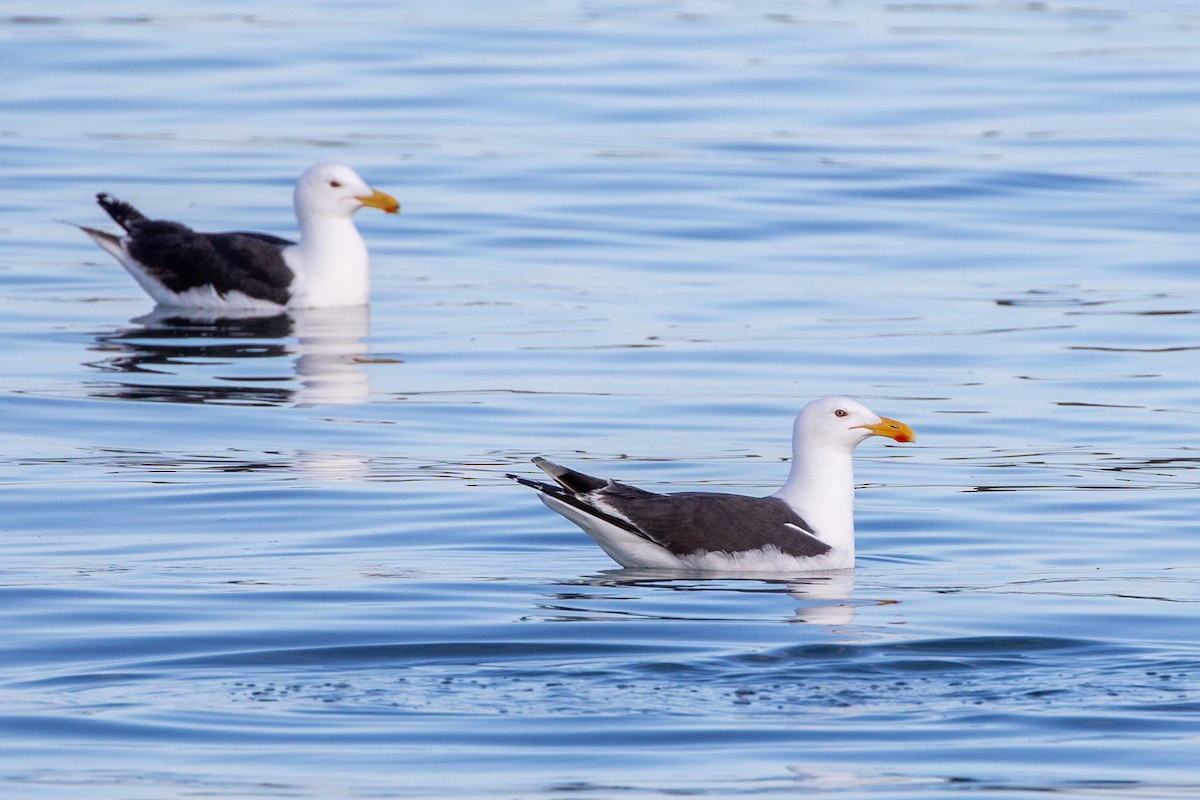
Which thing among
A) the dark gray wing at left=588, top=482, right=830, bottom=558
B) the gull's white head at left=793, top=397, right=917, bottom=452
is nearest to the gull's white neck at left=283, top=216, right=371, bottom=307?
the gull's white head at left=793, top=397, right=917, bottom=452

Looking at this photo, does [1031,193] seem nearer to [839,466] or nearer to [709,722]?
[839,466]

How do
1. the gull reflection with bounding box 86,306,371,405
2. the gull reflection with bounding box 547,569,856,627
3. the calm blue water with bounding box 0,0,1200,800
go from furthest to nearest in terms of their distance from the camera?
the gull reflection with bounding box 86,306,371,405 < the gull reflection with bounding box 547,569,856,627 < the calm blue water with bounding box 0,0,1200,800

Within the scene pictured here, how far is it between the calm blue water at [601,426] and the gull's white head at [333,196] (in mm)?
868

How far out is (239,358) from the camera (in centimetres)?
1802

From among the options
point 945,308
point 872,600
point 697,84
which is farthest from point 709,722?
point 697,84

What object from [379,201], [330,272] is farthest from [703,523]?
[379,201]

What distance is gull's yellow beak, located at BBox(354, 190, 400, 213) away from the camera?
21000 mm

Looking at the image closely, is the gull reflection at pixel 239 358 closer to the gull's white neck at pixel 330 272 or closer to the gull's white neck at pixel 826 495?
the gull's white neck at pixel 330 272

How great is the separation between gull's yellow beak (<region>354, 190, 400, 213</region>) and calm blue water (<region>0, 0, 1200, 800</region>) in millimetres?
794

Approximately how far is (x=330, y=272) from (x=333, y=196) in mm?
928

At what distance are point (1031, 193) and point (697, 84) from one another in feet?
28.2

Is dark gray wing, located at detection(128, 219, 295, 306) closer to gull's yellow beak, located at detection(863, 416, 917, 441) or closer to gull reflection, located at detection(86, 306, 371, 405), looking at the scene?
gull reflection, located at detection(86, 306, 371, 405)

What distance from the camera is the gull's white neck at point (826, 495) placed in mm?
11906

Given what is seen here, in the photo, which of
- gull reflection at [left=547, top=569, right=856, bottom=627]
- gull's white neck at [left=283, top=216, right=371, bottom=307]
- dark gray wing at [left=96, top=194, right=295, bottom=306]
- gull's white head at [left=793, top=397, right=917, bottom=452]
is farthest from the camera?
gull's white neck at [left=283, top=216, right=371, bottom=307]
